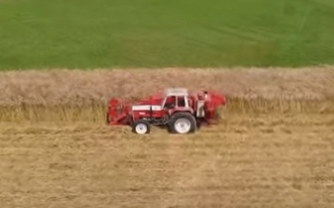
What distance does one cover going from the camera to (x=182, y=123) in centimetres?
1258

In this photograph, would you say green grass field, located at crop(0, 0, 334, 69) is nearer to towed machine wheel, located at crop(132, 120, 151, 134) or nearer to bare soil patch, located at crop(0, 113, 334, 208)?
bare soil patch, located at crop(0, 113, 334, 208)

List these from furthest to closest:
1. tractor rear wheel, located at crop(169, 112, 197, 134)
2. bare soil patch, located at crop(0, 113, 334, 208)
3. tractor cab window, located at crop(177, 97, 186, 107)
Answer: tractor cab window, located at crop(177, 97, 186, 107) → tractor rear wheel, located at crop(169, 112, 197, 134) → bare soil patch, located at crop(0, 113, 334, 208)

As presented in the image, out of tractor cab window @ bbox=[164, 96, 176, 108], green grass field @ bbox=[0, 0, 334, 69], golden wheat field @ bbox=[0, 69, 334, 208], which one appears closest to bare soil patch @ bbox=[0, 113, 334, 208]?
golden wheat field @ bbox=[0, 69, 334, 208]

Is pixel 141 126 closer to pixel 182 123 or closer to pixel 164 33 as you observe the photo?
pixel 182 123

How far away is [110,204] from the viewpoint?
10.6 metres

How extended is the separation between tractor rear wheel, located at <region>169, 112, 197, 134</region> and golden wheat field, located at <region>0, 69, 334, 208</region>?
12 centimetres

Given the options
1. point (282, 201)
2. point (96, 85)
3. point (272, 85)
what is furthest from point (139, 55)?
point (282, 201)

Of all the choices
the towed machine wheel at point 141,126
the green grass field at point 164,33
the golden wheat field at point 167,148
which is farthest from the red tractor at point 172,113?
the green grass field at point 164,33

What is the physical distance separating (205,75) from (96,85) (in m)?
2.02

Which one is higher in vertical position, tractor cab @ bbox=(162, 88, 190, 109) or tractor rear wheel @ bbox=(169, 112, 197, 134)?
tractor cab @ bbox=(162, 88, 190, 109)

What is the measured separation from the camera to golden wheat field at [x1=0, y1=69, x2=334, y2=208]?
35.6ft

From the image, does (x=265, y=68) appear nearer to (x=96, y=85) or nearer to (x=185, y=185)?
(x=96, y=85)

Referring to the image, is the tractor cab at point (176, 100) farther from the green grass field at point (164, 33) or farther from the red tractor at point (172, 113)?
the green grass field at point (164, 33)

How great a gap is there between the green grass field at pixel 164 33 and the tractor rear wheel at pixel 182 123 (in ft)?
8.67
